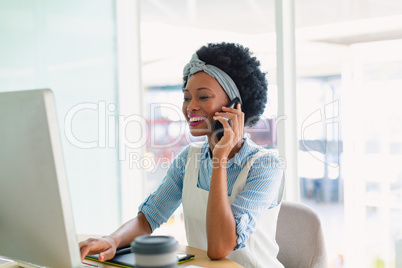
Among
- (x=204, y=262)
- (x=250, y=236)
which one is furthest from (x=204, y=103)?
(x=204, y=262)

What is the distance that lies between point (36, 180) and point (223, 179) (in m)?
0.78

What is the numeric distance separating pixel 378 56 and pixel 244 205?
1.47 metres

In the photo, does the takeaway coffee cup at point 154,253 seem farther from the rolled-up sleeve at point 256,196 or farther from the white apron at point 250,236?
the white apron at point 250,236

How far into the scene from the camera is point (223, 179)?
1611 millimetres

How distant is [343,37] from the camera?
8.86ft

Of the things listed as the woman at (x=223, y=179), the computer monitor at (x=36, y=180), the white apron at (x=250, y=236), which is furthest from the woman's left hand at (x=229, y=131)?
the computer monitor at (x=36, y=180)

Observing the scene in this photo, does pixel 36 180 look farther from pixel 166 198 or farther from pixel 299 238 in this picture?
pixel 299 238

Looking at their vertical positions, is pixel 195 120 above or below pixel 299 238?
above

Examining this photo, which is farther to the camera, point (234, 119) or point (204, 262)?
point (234, 119)

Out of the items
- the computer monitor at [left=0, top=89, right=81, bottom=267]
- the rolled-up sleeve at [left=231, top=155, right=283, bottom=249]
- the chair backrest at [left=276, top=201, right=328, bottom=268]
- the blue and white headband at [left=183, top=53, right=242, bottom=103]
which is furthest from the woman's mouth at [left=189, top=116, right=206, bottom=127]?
the computer monitor at [left=0, top=89, right=81, bottom=267]

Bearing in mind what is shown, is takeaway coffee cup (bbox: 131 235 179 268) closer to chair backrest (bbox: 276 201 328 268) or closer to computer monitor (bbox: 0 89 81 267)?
computer monitor (bbox: 0 89 81 267)

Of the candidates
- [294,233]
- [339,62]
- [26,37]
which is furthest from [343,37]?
[26,37]

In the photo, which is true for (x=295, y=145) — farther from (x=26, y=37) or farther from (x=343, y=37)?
(x=26, y=37)

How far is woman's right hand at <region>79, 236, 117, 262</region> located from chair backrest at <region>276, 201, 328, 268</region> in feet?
2.43
